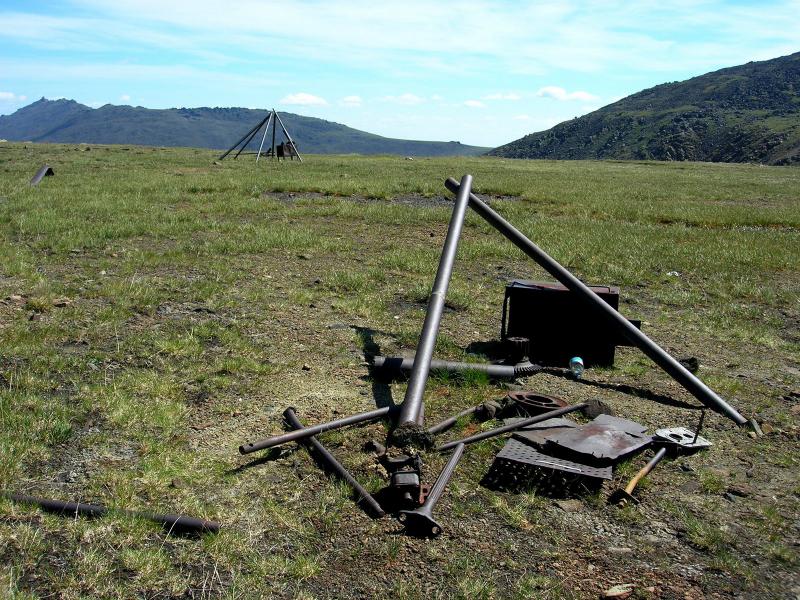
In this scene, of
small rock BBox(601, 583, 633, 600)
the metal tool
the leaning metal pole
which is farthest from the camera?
the leaning metal pole

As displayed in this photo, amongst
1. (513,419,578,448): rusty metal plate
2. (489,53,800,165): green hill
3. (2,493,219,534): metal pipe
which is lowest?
(2,493,219,534): metal pipe

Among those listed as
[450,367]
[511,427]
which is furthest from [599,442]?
[450,367]

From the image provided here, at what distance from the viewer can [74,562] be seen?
296cm

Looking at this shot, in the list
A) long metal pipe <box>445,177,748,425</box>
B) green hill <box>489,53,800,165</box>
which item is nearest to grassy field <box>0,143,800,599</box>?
long metal pipe <box>445,177,748,425</box>

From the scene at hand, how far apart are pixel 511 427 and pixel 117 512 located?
7.52 feet

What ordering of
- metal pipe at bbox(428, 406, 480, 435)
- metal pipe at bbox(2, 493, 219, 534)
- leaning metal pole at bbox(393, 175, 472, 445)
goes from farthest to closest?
metal pipe at bbox(428, 406, 480, 435)
leaning metal pole at bbox(393, 175, 472, 445)
metal pipe at bbox(2, 493, 219, 534)

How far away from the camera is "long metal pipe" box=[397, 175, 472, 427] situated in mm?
4215

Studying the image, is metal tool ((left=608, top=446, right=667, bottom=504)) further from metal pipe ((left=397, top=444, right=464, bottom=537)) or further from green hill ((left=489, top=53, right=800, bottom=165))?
green hill ((left=489, top=53, right=800, bottom=165))

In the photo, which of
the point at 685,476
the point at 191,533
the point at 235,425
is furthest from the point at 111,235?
the point at 685,476

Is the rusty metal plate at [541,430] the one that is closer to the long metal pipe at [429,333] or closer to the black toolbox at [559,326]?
the long metal pipe at [429,333]

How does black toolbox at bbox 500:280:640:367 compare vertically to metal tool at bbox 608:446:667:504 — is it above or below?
above

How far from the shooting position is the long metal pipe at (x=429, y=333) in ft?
13.8

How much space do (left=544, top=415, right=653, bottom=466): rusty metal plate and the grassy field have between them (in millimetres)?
→ 161

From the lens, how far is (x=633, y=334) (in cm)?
522
